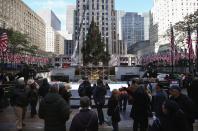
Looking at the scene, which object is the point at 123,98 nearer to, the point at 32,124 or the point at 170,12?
the point at 32,124

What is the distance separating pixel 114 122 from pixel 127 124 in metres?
3.55

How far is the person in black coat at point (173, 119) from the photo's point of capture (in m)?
7.44

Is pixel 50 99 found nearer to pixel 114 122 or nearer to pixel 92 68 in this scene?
pixel 114 122

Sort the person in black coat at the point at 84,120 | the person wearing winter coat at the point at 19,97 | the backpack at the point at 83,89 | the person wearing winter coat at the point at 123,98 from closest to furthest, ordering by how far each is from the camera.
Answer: the person in black coat at the point at 84,120 < the person wearing winter coat at the point at 19,97 < the backpack at the point at 83,89 < the person wearing winter coat at the point at 123,98

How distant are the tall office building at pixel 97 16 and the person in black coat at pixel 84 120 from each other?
149 m

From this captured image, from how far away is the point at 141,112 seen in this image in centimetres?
1215

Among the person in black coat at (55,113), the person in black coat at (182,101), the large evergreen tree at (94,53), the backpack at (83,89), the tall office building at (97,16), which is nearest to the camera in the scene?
the person in black coat at (55,113)

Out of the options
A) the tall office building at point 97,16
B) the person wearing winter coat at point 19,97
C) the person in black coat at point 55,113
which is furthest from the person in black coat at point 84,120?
the tall office building at point 97,16

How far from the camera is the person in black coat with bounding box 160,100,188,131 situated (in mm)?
7441

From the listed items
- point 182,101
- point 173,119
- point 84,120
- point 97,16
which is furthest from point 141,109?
point 97,16

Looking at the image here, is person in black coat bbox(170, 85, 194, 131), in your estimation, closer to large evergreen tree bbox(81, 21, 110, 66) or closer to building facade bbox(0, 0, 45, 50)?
large evergreen tree bbox(81, 21, 110, 66)

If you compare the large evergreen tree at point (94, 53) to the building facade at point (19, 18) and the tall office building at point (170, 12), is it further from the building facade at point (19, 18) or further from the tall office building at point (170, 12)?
the tall office building at point (170, 12)

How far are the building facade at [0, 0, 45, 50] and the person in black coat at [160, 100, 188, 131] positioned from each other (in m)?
111

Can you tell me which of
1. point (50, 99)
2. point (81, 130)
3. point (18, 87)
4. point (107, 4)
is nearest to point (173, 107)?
point (81, 130)
